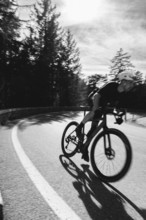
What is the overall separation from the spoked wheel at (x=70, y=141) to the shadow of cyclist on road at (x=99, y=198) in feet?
3.89

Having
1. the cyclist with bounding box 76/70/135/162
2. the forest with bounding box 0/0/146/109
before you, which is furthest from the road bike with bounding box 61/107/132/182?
the forest with bounding box 0/0/146/109

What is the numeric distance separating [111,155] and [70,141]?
1.90m

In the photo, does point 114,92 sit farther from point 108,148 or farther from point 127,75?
point 108,148

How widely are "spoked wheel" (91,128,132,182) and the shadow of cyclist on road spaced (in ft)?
0.66

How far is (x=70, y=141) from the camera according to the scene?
18.9 feet

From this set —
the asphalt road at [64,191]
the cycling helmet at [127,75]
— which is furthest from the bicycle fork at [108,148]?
the cycling helmet at [127,75]

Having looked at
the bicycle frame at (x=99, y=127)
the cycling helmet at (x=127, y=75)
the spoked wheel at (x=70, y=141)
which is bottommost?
the spoked wheel at (x=70, y=141)

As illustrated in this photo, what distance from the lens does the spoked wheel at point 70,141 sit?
547 centimetres

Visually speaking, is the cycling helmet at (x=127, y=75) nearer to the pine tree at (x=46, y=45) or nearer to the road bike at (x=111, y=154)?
the road bike at (x=111, y=154)

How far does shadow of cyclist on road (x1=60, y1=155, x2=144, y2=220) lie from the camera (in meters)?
2.57

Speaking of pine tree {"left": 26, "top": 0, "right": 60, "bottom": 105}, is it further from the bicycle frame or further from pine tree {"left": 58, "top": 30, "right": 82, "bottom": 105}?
the bicycle frame

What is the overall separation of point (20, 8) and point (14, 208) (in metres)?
18.2

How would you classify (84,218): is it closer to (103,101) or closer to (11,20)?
(103,101)

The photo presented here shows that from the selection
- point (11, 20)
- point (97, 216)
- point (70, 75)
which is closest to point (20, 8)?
point (11, 20)
